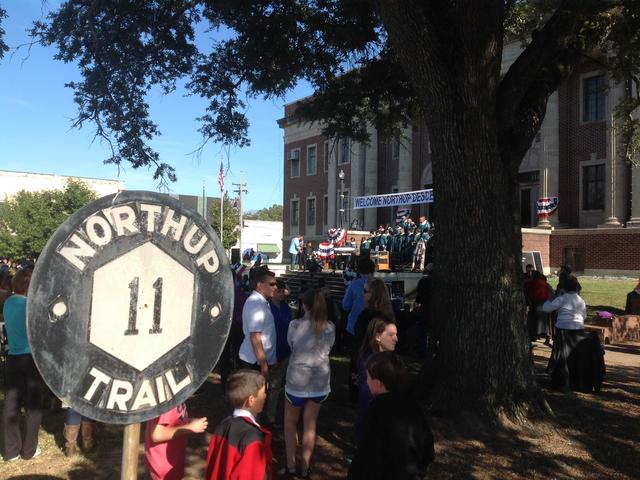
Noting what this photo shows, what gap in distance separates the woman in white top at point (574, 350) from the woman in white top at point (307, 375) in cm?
432

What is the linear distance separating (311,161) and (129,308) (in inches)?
1755

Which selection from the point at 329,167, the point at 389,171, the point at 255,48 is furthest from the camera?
the point at 329,167

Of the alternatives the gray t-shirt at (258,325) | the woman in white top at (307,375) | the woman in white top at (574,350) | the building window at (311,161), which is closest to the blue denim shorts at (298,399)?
the woman in white top at (307,375)

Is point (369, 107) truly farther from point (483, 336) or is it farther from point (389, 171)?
point (389, 171)

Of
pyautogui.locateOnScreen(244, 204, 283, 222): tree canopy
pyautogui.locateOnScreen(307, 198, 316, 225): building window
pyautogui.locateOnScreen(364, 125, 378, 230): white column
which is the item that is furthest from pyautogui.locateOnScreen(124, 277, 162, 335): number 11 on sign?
pyautogui.locateOnScreen(244, 204, 283, 222): tree canopy

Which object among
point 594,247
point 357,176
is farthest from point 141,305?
point 357,176

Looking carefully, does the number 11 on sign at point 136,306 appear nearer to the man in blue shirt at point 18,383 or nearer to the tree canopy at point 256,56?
the man in blue shirt at point 18,383

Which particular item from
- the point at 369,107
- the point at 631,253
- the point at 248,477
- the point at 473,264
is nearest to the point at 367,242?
the point at 631,253

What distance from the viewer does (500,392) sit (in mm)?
6062

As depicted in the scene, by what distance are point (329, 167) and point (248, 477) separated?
133 ft

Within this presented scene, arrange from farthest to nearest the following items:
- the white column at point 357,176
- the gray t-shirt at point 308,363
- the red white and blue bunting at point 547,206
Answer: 1. the white column at point 357,176
2. the red white and blue bunting at point 547,206
3. the gray t-shirt at point 308,363

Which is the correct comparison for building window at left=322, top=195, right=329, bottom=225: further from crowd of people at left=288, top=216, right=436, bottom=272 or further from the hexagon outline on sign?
the hexagon outline on sign

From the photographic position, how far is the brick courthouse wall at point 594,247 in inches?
976

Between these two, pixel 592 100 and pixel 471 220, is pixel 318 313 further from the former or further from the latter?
pixel 592 100
